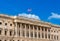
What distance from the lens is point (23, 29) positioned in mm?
72500

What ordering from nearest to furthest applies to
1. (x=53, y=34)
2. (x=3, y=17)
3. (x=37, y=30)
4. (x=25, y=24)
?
(x=3, y=17) < (x=25, y=24) < (x=37, y=30) < (x=53, y=34)

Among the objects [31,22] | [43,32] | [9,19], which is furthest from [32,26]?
[9,19]

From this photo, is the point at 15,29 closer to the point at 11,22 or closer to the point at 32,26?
the point at 11,22

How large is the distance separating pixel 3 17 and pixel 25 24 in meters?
11.2

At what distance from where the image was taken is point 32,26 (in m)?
77.0

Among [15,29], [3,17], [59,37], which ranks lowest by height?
[59,37]

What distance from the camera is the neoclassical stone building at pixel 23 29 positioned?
65.9m

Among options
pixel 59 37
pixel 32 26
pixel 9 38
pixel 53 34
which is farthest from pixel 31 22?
pixel 59 37

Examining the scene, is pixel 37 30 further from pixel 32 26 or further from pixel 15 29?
pixel 15 29

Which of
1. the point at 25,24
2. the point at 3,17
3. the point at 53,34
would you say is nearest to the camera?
the point at 3,17

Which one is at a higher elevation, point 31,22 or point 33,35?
point 31,22

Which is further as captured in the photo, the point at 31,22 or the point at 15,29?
the point at 31,22

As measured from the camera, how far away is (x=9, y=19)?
2667 inches

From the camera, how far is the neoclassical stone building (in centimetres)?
6593
